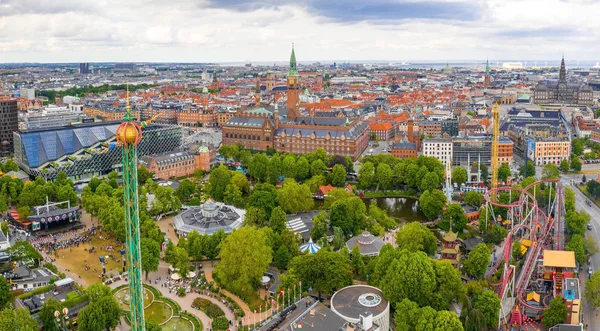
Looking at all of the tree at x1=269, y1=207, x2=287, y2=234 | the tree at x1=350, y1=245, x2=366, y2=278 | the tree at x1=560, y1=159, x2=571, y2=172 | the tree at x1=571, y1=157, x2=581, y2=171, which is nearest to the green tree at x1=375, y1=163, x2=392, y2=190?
the tree at x1=269, y1=207, x2=287, y2=234

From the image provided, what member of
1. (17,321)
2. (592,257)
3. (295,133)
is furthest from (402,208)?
(17,321)

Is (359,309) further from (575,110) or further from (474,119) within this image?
(575,110)

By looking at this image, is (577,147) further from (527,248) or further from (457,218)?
(527,248)

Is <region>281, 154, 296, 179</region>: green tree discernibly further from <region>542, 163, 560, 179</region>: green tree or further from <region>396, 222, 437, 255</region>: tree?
<region>542, 163, 560, 179</region>: green tree

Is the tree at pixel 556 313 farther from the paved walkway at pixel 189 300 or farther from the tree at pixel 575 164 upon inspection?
the tree at pixel 575 164

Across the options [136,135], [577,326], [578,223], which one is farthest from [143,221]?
[578,223]

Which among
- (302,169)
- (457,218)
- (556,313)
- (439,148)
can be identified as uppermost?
(439,148)

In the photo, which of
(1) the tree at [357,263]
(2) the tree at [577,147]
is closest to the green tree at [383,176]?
(1) the tree at [357,263]
